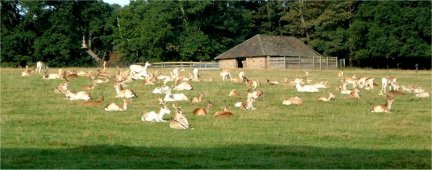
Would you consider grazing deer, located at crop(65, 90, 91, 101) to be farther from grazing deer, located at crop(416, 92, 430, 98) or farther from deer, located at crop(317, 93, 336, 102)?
grazing deer, located at crop(416, 92, 430, 98)

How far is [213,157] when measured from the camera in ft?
41.0

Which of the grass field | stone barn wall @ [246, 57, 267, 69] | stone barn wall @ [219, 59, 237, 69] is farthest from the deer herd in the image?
stone barn wall @ [219, 59, 237, 69]

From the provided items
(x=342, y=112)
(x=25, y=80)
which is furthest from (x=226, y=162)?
(x=25, y=80)

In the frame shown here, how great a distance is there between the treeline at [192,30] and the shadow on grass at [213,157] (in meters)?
55.8

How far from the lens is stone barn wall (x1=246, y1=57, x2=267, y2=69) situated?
58.9 meters

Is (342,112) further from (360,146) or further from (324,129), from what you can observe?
(360,146)

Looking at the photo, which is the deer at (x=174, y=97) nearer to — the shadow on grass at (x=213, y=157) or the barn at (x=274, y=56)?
the shadow on grass at (x=213, y=157)

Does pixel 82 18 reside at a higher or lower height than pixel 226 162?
higher

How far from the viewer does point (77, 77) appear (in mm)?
31016

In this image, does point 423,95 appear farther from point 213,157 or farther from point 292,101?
point 213,157

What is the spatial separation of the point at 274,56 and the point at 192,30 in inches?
648

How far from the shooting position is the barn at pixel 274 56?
5659cm

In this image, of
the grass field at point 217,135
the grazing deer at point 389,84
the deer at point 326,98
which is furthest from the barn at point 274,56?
the grass field at point 217,135

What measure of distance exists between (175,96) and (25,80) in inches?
358
